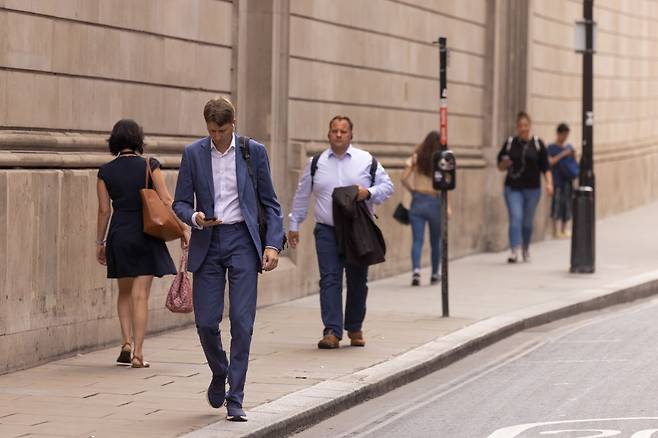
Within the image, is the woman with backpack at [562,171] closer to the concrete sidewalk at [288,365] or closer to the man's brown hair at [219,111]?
the concrete sidewalk at [288,365]

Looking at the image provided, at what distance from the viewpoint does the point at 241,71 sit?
1559cm

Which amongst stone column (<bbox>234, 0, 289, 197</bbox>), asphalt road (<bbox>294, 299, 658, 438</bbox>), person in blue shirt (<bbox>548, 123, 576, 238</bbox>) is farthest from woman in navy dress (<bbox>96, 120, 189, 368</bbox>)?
person in blue shirt (<bbox>548, 123, 576, 238</bbox>)

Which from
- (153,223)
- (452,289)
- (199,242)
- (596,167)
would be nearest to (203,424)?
(199,242)

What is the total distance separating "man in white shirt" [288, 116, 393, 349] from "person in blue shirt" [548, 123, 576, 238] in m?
13.6

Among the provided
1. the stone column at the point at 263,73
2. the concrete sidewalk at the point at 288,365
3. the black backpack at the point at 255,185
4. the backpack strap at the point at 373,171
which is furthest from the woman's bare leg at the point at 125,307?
the stone column at the point at 263,73

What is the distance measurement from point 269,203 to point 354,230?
10.3 ft

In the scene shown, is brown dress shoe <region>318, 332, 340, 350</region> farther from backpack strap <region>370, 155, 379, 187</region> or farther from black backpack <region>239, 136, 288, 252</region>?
black backpack <region>239, 136, 288, 252</region>

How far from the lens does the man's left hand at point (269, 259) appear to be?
900 centimetres

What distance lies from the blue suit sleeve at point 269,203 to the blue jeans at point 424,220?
8817 mm

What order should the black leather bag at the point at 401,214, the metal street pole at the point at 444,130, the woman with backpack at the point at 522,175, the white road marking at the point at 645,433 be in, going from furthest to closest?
the woman with backpack at the point at 522,175
the black leather bag at the point at 401,214
the metal street pole at the point at 444,130
the white road marking at the point at 645,433

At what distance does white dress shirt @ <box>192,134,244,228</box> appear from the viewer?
899cm

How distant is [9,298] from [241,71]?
17.1 ft

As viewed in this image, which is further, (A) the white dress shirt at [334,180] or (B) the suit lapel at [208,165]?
(A) the white dress shirt at [334,180]

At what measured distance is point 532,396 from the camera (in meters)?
10.4
